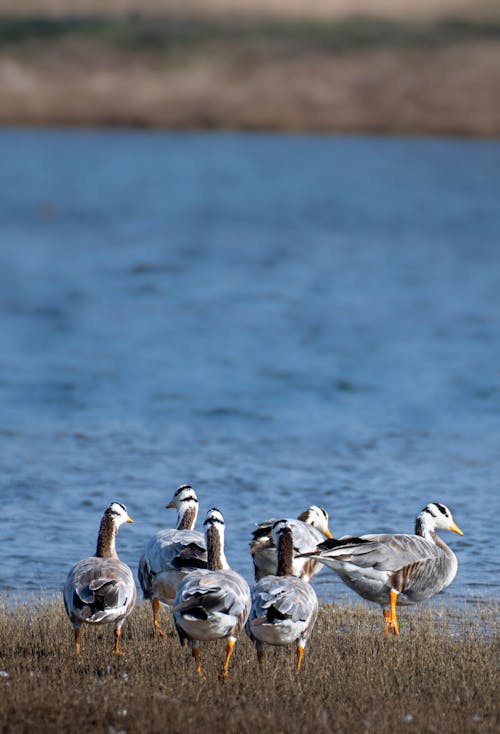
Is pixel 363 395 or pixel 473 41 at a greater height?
pixel 473 41

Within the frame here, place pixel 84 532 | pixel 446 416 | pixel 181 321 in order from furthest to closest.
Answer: pixel 181 321 < pixel 446 416 < pixel 84 532

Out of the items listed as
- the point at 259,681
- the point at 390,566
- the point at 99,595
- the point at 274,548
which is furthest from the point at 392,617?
the point at 99,595

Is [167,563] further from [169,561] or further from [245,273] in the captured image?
[245,273]

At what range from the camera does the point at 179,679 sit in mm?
12078

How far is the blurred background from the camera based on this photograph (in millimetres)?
21094

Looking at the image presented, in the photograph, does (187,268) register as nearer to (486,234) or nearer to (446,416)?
(486,234)

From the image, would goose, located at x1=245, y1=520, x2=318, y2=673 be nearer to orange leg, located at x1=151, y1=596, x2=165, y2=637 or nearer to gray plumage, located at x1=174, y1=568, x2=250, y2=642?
gray plumage, located at x1=174, y1=568, x2=250, y2=642

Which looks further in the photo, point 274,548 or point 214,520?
point 274,548

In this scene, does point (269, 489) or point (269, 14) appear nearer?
point (269, 489)

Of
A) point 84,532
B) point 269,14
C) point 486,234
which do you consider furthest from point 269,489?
point 269,14

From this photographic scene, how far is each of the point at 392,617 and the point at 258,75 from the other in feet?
254

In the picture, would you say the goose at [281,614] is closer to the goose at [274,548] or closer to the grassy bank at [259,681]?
the grassy bank at [259,681]

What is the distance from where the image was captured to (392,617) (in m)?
14.6

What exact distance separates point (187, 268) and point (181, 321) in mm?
10679
